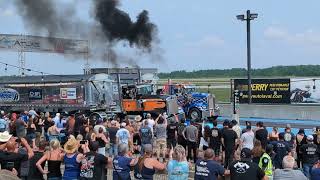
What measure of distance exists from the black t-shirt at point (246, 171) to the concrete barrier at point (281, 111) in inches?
1026

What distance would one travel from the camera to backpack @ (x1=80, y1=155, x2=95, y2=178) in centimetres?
896

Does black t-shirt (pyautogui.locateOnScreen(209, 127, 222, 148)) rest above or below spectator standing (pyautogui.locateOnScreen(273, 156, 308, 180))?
below

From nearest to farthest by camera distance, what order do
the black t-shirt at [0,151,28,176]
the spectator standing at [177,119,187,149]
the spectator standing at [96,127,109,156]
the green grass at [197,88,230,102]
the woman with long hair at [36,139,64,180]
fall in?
the black t-shirt at [0,151,28,176] → the woman with long hair at [36,139,64,180] → the spectator standing at [96,127,109,156] → the spectator standing at [177,119,187,149] → the green grass at [197,88,230,102]

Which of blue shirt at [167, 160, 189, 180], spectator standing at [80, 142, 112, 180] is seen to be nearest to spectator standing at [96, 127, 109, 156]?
spectator standing at [80, 142, 112, 180]

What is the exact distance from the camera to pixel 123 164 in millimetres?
9141

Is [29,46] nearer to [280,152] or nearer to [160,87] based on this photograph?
[160,87]

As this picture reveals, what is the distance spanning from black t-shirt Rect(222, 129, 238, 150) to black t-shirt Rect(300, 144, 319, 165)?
7.88ft

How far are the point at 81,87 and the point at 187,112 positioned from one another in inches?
262

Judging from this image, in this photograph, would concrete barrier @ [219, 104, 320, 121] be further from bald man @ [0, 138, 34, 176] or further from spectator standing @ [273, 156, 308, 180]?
bald man @ [0, 138, 34, 176]

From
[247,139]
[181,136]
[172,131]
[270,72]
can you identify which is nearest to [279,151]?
[247,139]

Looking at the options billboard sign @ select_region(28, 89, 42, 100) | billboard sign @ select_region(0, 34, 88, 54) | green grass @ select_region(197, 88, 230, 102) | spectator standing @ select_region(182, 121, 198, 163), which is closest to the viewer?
spectator standing @ select_region(182, 121, 198, 163)

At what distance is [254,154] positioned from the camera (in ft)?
33.2

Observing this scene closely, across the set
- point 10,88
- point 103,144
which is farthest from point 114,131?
point 10,88

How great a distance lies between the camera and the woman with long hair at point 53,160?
9484 mm
